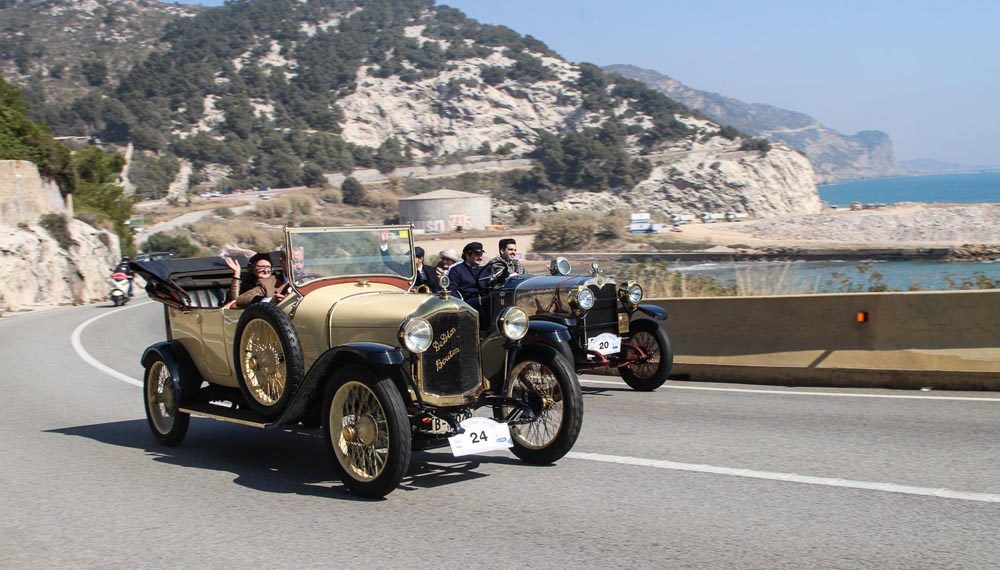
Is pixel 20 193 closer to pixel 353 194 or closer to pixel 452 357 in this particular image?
pixel 452 357

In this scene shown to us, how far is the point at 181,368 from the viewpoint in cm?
868

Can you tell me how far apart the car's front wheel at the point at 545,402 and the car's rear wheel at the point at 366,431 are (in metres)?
1.31

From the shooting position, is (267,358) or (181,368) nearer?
(267,358)

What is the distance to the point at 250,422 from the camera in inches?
300

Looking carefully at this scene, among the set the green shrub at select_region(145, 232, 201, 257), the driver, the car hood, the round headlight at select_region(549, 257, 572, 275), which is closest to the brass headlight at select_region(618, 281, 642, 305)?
the round headlight at select_region(549, 257, 572, 275)

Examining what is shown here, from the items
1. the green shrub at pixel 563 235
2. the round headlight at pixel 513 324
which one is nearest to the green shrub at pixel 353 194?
the green shrub at pixel 563 235

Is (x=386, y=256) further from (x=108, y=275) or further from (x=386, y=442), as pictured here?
(x=108, y=275)

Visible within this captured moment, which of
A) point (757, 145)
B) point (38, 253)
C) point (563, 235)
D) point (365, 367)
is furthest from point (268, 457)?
point (757, 145)

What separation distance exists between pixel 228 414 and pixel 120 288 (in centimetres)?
2877

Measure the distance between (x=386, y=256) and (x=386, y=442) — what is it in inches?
85.0

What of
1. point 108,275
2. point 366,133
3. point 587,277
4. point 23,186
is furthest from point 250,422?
point 366,133

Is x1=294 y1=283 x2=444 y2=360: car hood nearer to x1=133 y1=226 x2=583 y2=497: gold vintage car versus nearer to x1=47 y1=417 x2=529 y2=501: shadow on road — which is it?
x1=133 y1=226 x2=583 y2=497: gold vintage car

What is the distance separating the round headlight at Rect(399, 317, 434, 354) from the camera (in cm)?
661

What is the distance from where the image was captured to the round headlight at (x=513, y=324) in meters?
7.38
